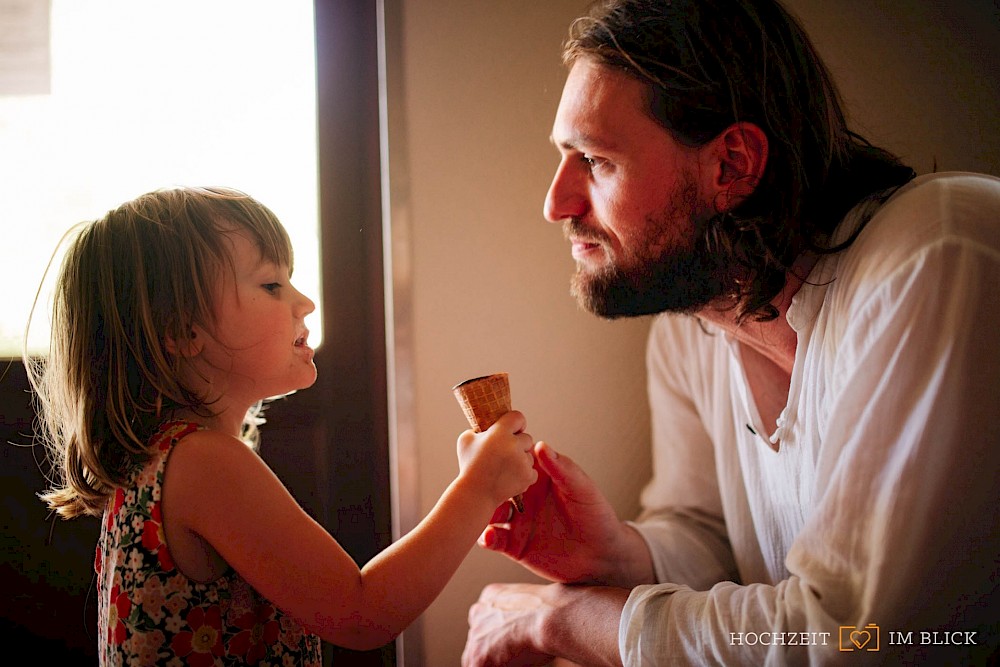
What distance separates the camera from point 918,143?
1.62m

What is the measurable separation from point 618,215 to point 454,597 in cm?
97

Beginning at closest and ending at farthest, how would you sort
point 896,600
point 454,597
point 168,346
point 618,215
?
1. point 896,600
2. point 168,346
3. point 618,215
4. point 454,597

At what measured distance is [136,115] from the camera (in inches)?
59.7

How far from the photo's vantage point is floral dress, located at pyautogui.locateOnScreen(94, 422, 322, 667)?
97cm

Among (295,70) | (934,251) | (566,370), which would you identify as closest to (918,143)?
(934,251)

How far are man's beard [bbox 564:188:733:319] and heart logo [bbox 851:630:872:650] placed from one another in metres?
0.59

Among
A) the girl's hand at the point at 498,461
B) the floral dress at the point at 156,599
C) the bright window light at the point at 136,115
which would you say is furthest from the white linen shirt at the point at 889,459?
the bright window light at the point at 136,115

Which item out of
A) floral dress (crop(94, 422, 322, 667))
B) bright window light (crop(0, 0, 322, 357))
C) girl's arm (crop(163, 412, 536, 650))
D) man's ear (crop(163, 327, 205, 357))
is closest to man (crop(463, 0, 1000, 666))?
girl's arm (crop(163, 412, 536, 650))

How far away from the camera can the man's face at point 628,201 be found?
122cm

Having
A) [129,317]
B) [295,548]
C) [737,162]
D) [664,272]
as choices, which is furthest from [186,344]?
[737,162]

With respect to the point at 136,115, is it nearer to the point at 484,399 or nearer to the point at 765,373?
the point at 484,399

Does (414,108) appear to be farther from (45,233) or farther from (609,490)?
(609,490)

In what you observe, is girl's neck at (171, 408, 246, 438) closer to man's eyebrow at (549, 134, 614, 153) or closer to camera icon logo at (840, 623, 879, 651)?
man's eyebrow at (549, 134, 614, 153)

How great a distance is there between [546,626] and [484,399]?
44cm
